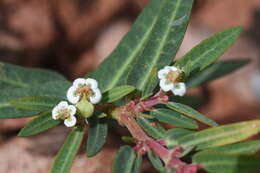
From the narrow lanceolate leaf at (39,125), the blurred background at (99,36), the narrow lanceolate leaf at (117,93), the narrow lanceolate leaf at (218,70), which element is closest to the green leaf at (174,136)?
the narrow lanceolate leaf at (117,93)

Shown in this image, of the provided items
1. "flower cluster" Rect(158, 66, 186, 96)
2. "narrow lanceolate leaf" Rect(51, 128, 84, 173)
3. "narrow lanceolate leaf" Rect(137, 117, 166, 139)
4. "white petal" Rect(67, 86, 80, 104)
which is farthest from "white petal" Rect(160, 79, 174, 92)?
"narrow lanceolate leaf" Rect(51, 128, 84, 173)

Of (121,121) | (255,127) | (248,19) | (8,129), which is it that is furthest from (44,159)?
(248,19)

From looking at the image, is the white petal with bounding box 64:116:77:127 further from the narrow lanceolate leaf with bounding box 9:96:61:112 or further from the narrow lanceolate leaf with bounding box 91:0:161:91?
the narrow lanceolate leaf with bounding box 91:0:161:91

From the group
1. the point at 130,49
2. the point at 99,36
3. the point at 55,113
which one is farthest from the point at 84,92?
the point at 99,36

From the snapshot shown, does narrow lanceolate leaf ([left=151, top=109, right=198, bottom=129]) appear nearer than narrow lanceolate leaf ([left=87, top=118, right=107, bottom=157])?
Yes

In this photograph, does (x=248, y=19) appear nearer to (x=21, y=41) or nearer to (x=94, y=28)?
(x=94, y=28)

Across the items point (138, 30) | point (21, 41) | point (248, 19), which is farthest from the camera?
point (248, 19)
